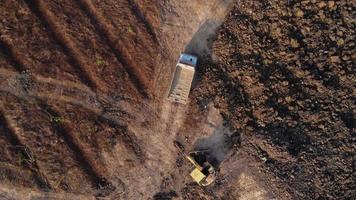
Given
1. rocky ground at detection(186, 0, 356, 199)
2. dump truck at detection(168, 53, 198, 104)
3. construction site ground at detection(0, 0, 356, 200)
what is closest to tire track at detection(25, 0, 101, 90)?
construction site ground at detection(0, 0, 356, 200)

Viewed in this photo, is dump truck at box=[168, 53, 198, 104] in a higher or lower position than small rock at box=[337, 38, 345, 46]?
lower

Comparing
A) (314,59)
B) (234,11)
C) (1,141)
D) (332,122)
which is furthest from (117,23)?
(332,122)

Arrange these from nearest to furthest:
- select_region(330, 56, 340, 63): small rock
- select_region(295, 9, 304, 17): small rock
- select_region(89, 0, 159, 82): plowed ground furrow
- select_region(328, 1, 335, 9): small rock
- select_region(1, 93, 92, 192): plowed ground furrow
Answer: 1. select_region(330, 56, 340, 63): small rock
2. select_region(328, 1, 335, 9): small rock
3. select_region(295, 9, 304, 17): small rock
4. select_region(1, 93, 92, 192): plowed ground furrow
5. select_region(89, 0, 159, 82): plowed ground furrow

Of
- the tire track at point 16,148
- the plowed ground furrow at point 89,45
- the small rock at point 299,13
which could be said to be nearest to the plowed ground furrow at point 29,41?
the plowed ground furrow at point 89,45

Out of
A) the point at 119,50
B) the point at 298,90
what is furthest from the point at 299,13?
the point at 119,50

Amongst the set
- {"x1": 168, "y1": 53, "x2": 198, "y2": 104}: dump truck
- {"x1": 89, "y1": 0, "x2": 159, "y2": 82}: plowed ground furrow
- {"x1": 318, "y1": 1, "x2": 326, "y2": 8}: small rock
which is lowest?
{"x1": 168, "y1": 53, "x2": 198, "y2": 104}: dump truck

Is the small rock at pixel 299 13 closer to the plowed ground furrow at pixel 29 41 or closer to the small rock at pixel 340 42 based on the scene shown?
the small rock at pixel 340 42

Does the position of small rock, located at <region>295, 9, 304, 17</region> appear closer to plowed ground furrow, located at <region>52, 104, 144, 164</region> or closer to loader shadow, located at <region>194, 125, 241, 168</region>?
loader shadow, located at <region>194, 125, 241, 168</region>

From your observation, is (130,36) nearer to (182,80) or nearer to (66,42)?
(66,42)
